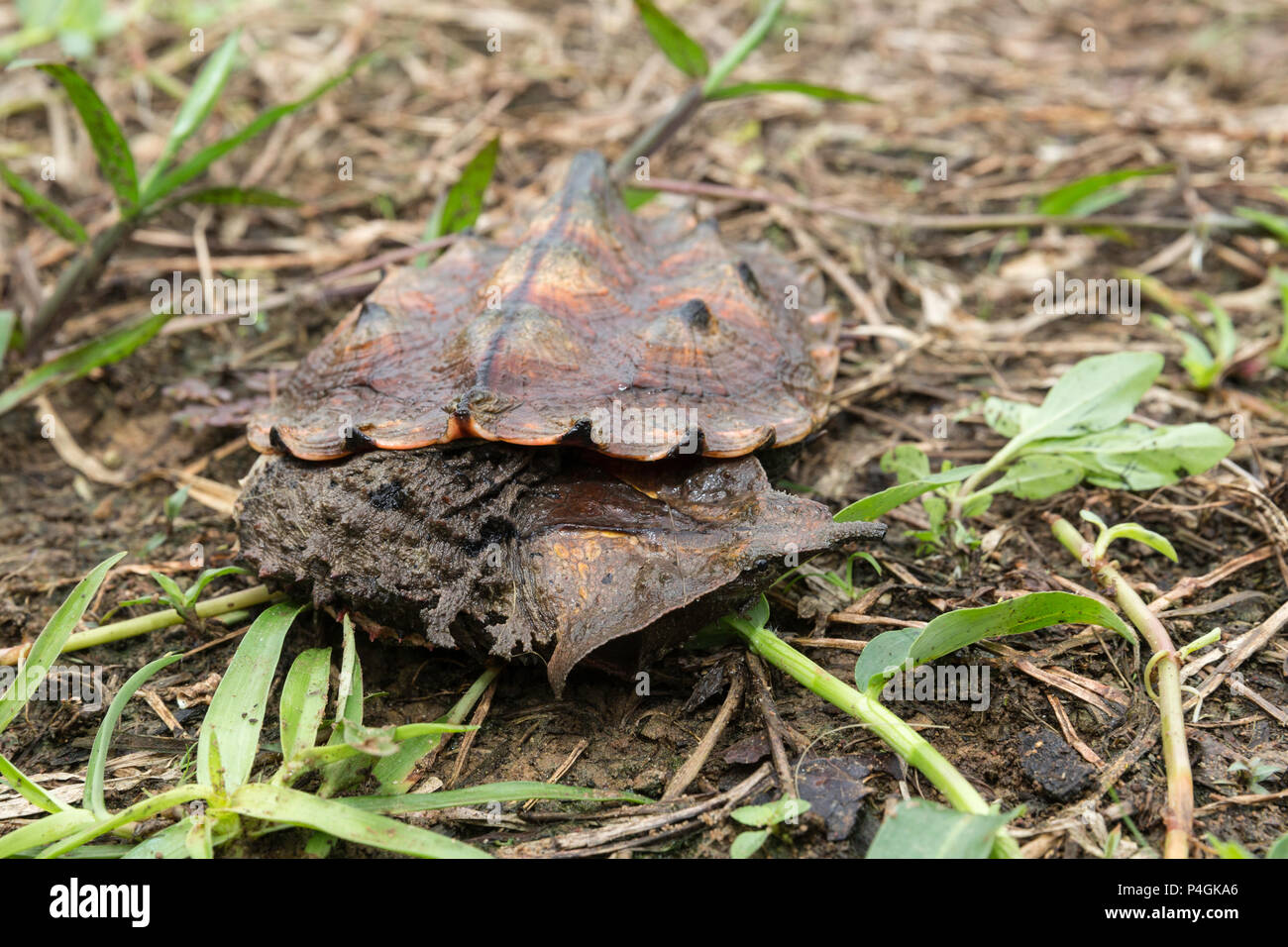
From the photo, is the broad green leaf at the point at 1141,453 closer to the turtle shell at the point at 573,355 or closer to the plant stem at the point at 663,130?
the turtle shell at the point at 573,355

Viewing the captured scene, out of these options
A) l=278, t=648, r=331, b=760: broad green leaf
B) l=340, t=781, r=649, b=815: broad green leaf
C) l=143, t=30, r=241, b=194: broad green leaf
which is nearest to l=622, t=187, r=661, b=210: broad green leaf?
l=143, t=30, r=241, b=194: broad green leaf

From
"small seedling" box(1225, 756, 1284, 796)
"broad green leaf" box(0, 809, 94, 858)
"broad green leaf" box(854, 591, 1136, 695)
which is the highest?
"broad green leaf" box(854, 591, 1136, 695)

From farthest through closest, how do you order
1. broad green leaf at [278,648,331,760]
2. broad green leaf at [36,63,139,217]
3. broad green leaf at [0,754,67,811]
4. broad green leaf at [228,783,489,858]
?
1. broad green leaf at [36,63,139,217]
2. broad green leaf at [278,648,331,760]
3. broad green leaf at [0,754,67,811]
4. broad green leaf at [228,783,489,858]

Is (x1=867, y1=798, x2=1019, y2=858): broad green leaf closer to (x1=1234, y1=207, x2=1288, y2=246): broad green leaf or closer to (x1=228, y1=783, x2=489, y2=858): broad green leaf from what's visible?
(x1=228, y1=783, x2=489, y2=858): broad green leaf

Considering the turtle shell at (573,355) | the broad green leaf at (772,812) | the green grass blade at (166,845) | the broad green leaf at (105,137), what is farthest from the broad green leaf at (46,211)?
the broad green leaf at (772,812)

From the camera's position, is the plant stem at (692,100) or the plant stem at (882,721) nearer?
the plant stem at (882,721)
